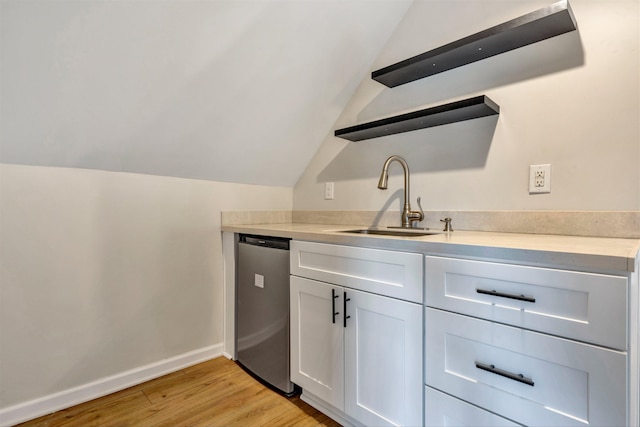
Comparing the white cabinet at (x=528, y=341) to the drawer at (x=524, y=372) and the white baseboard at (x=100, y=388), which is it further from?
the white baseboard at (x=100, y=388)

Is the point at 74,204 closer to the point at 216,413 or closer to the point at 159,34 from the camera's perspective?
the point at 159,34

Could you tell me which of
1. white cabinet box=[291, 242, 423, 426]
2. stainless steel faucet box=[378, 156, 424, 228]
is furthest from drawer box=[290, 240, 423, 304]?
stainless steel faucet box=[378, 156, 424, 228]

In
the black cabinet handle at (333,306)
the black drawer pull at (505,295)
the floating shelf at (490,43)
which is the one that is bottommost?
the black cabinet handle at (333,306)

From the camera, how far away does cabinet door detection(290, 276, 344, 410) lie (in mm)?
1371

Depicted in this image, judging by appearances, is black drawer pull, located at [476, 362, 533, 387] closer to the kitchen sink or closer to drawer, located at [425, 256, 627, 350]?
drawer, located at [425, 256, 627, 350]

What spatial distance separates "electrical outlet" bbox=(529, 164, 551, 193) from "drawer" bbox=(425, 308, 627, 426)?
0.73 m

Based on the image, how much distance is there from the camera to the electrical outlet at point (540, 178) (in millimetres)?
1351

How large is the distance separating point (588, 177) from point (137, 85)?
1.83 m

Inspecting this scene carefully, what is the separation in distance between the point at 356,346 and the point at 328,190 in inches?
44.5

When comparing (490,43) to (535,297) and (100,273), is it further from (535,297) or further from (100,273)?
(100,273)

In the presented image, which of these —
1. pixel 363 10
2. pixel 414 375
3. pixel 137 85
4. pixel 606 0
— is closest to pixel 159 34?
pixel 137 85

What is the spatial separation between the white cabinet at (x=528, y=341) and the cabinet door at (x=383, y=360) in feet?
0.19

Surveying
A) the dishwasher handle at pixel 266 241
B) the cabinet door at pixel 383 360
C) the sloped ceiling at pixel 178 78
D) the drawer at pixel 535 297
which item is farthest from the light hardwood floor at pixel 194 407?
the sloped ceiling at pixel 178 78

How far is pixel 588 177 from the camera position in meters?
1.26
